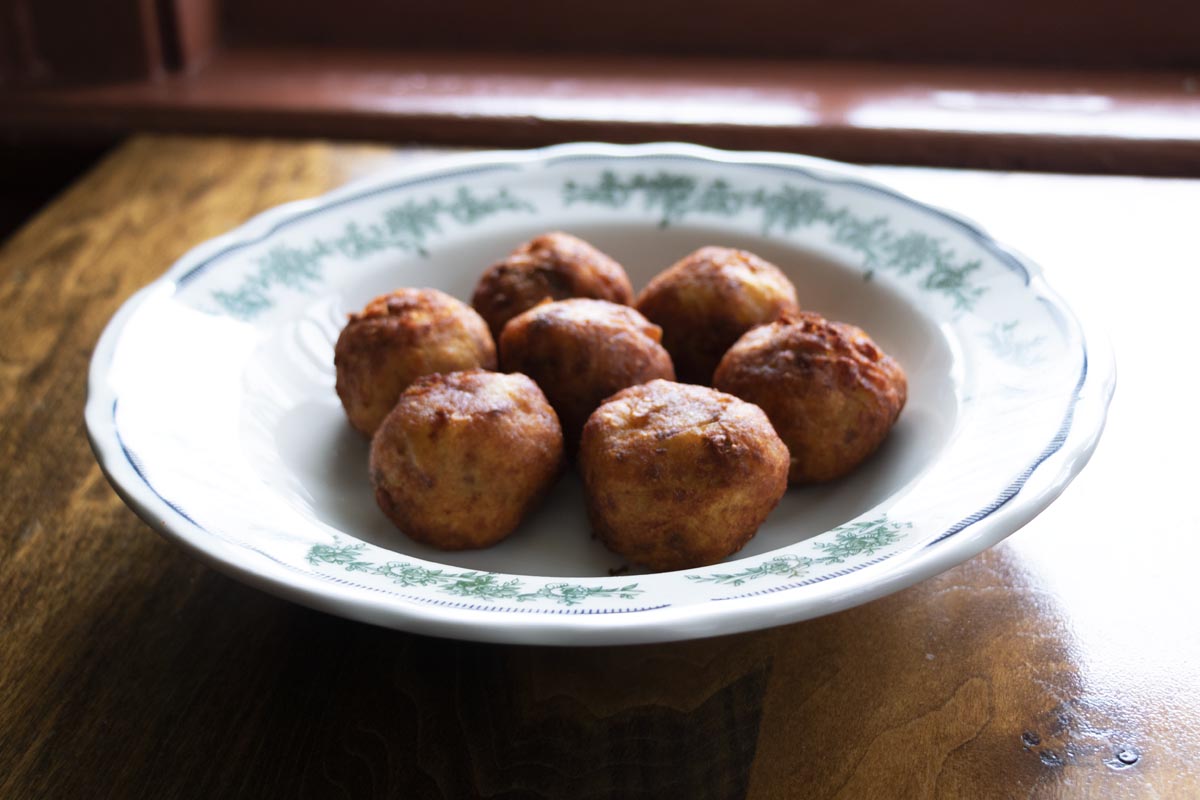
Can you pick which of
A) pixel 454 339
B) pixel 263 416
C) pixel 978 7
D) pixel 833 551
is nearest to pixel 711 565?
pixel 833 551

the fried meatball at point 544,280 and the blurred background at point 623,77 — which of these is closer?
the fried meatball at point 544,280

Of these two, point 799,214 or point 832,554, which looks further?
point 799,214

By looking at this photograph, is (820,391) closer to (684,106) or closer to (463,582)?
(463,582)

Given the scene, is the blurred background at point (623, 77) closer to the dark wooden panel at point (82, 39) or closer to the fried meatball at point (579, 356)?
the dark wooden panel at point (82, 39)

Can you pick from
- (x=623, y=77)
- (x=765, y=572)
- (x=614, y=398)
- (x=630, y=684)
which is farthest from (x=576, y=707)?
(x=623, y=77)

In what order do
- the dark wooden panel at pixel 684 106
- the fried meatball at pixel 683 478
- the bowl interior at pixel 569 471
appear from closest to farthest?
1. the fried meatball at pixel 683 478
2. the bowl interior at pixel 569 471
3. the dark wooden panel at pixel 684 106

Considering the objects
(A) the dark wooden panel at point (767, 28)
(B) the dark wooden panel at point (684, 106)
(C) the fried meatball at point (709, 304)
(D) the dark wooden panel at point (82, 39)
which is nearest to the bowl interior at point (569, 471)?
(C) the fried meatball at point (709, 304)

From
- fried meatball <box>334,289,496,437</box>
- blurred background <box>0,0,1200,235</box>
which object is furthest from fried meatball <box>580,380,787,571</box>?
blurred background <box>0,0,1200,235</box>

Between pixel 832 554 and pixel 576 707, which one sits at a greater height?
pixel 832 554
